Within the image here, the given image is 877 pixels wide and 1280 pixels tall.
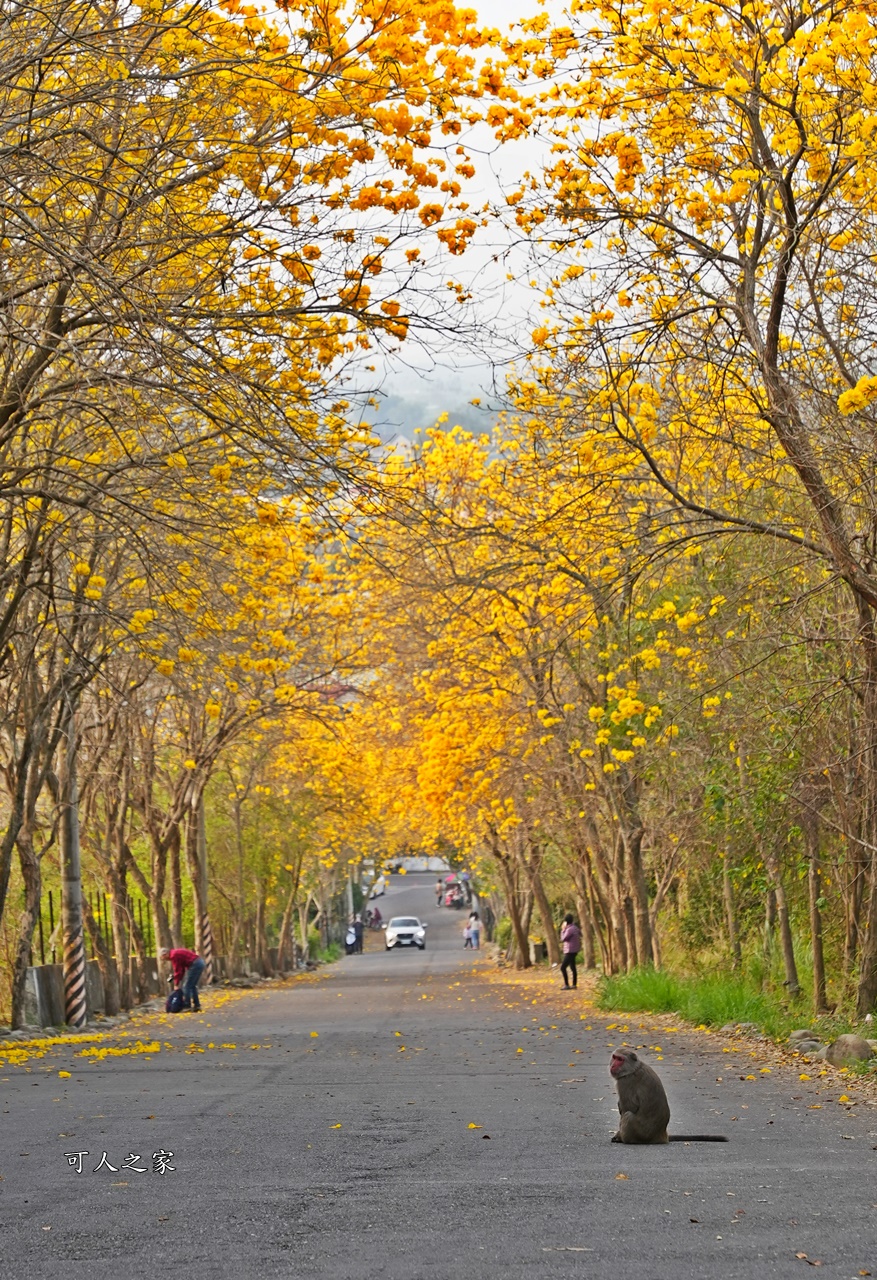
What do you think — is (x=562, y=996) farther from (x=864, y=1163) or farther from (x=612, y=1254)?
(x=612, y=1254)

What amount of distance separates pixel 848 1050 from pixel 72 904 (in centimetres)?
1286

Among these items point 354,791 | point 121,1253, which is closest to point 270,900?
point 354,791

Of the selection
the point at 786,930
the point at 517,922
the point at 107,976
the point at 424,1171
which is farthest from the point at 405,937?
the point at 424,1171

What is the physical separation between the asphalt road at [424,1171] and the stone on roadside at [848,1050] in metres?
0.46

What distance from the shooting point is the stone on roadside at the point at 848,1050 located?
12430 mm

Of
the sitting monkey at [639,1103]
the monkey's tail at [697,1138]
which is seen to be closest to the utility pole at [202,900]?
the monkey's tail at [697,1138]

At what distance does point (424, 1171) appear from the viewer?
764 centimetres

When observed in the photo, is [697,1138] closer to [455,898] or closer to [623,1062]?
[623,1062]

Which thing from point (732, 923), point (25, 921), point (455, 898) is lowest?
point (732, 923)

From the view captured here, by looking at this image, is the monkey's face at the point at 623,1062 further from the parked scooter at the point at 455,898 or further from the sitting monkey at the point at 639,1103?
the parked scooter at the point at 455,898

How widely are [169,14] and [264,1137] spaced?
6792 millimetres

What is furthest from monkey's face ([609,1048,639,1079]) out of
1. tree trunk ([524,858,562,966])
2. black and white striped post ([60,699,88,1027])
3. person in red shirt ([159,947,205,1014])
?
tree trunk ([524,858,562,966])

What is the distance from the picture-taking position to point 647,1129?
8594mm

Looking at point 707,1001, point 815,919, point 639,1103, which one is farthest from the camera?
point 707,1001
